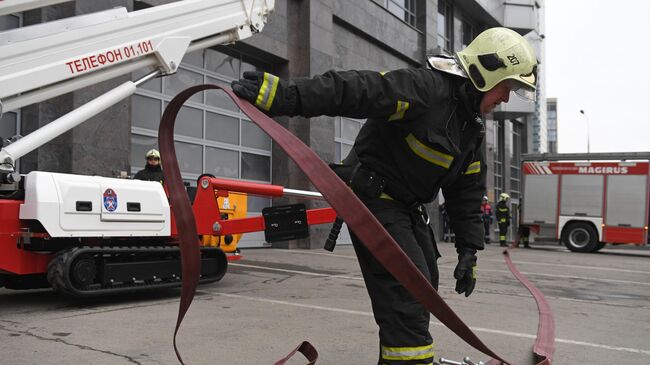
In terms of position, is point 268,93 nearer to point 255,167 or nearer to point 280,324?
point 280,324

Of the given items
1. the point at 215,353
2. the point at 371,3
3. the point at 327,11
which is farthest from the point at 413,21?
the point at 215,353

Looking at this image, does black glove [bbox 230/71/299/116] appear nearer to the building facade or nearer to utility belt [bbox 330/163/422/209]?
utility belt [bbox 330/163/422/209]

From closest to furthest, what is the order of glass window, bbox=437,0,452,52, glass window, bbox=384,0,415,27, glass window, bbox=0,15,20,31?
glass window, bbox=0,15,20,31, glass window, bbox=384,0,415,27, glass window, bbox=437,0,452,52

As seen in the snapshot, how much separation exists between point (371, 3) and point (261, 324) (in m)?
14.8

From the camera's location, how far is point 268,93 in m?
2.26

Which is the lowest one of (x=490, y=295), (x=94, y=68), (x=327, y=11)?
(x=490, y=295)

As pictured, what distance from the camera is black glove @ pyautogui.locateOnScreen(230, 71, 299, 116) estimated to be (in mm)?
2260

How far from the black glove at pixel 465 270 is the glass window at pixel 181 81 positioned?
9.92m

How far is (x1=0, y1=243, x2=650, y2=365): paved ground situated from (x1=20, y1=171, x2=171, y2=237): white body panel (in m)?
0.79

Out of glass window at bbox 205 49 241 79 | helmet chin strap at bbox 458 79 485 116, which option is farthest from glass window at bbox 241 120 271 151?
helmet chin strap at bbox 458 79 485 116

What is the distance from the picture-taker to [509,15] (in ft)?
96.5

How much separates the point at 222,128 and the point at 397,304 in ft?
38.1

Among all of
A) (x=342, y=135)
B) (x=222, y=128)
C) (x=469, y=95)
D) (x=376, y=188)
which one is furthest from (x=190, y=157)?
(x=469, y=95)

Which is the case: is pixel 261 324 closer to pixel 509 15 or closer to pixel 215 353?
pixel 215 353
